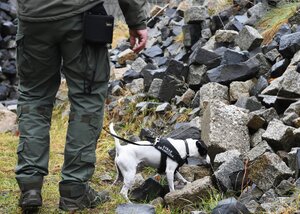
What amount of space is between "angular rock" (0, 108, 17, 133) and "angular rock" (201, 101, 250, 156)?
10.7ft

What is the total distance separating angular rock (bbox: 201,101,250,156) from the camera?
14.7 feet

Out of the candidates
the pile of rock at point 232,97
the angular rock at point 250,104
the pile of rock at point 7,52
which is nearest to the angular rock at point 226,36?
the pile of rock at point 232,97

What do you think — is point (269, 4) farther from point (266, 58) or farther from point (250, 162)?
point (250, 162)

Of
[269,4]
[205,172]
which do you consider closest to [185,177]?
[205,172]

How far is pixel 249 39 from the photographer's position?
610 centimetres

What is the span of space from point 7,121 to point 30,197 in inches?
161

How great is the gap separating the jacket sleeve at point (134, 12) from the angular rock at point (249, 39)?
264 centimetres

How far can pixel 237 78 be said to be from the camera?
558cm

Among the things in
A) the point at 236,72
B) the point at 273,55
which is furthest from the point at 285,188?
the point at 273,55

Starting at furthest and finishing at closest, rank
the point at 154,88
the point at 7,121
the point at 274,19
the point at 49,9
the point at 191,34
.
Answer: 1. the point at 7,121
2. the point at 191,34
3. the point at 274,19
4. the point at 154,88
5. the point at 49,9

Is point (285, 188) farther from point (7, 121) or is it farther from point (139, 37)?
point (7, 121)

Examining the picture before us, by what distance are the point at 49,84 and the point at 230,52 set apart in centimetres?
261

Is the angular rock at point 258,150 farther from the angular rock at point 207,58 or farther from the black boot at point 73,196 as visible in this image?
the angular rock at point 207,58

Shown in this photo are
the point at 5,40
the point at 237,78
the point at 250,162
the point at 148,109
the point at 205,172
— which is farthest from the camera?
the point at 5,40
